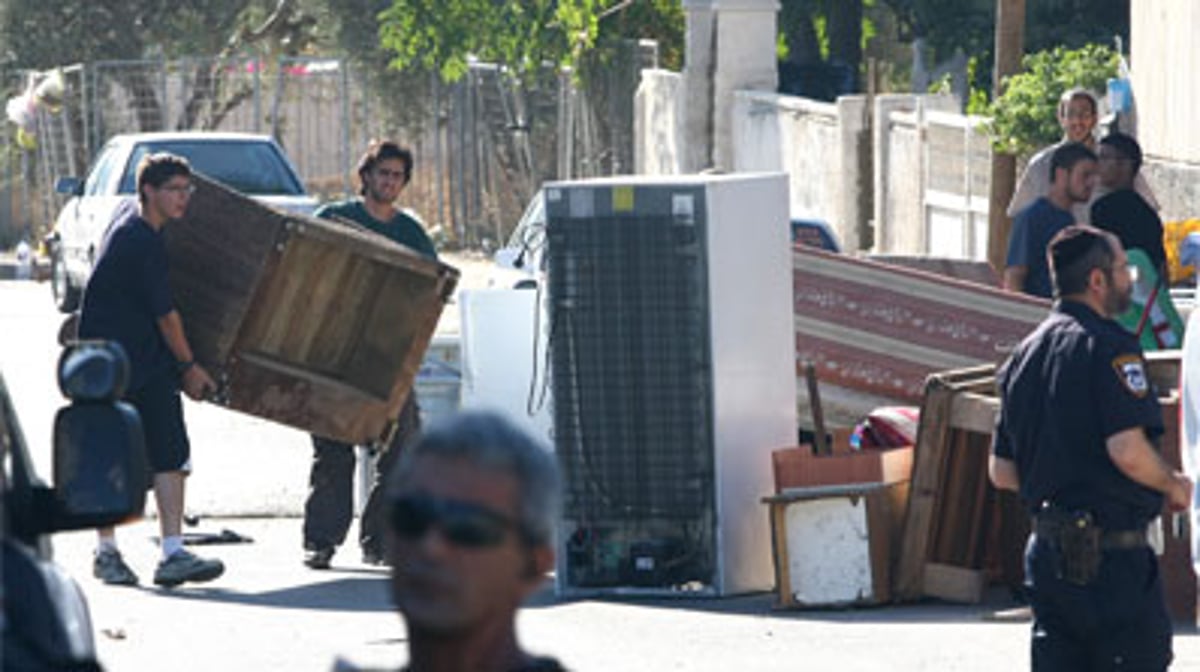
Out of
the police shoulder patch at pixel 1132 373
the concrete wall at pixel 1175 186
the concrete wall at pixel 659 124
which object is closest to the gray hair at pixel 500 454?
the police shoulder patch at pixel 1132 373

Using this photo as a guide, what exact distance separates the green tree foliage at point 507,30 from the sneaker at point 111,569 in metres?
22.7

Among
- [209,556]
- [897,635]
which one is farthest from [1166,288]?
[209,556]

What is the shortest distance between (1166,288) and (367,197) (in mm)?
3397

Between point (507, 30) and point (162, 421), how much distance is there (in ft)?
78.9

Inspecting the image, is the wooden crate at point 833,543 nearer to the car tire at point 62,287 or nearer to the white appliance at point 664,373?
the white appliance at point 664,373

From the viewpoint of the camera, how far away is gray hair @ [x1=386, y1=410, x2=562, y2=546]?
3.32 m

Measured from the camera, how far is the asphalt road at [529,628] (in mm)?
10523

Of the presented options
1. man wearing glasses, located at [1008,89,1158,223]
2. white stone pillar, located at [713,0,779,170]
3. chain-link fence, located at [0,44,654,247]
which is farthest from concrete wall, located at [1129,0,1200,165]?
chain-link fence, located at [0,44,654,247]

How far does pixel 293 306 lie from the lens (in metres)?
12.5

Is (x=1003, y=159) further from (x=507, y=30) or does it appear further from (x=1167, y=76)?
(x=507, y=30)

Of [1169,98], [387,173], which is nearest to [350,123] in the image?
[1169,98]

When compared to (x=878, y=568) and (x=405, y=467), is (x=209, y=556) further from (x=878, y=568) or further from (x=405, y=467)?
(x=405, y=467)

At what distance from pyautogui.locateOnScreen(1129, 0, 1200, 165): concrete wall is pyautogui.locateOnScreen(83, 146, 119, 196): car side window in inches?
381

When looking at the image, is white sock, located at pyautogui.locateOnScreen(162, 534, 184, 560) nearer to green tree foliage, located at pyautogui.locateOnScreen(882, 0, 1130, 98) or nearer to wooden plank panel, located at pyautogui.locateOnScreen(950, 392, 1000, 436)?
wooden plank panel, located at pyautogui.locateOnScreen(950, 392, 1000, 436)
